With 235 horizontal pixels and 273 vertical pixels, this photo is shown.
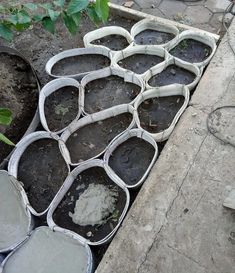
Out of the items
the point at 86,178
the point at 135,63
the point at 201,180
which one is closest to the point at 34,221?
the point at 86,178

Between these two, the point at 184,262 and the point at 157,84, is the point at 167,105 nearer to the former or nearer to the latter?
the point at 157,84

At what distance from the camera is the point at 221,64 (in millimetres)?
2779

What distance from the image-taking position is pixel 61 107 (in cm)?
278

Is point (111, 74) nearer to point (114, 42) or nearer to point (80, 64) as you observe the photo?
point (80, 64)

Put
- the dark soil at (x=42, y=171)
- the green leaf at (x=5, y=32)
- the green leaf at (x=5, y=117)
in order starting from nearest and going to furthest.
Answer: the green leaf at (x=5, y=117) < the green leaf at (x=5, y=32) < the dark soil at (x=42, y=171)

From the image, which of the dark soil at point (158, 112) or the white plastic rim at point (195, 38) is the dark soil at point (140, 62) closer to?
the white plastic rim at point (195, 38)

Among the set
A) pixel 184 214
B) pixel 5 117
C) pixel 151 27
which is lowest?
pixel 184 214

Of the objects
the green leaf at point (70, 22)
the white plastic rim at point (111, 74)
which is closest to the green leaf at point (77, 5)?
the green leaf at point (70, 22)

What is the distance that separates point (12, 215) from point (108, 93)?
1.24 m

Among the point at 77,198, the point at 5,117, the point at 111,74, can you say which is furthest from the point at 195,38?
the point at 5,117

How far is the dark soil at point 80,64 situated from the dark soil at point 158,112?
0.59 metres

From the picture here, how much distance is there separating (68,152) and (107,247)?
752 millimetres

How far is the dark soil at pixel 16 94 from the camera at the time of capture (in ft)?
8.63

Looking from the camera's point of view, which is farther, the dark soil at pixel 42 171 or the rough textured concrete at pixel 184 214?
the dark soil at pixel 42 171
